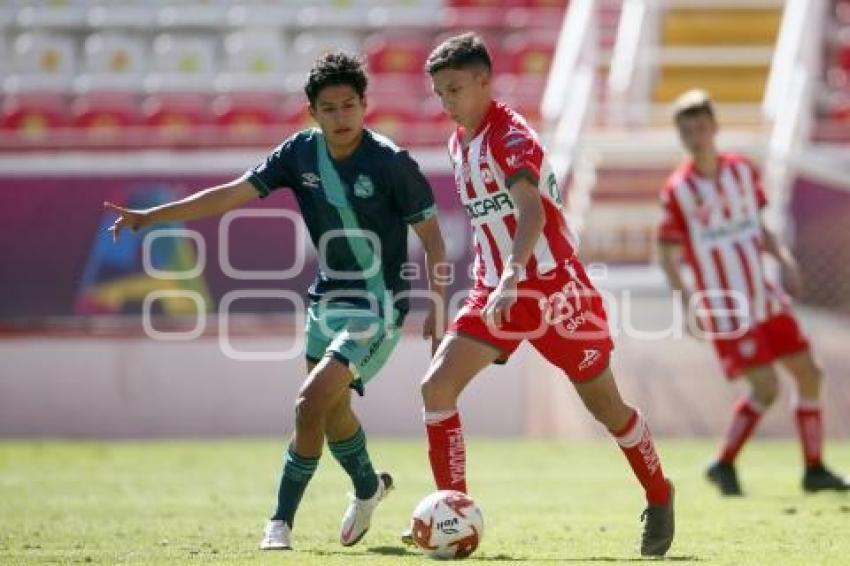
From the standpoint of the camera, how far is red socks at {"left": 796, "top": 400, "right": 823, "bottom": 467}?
1049cm

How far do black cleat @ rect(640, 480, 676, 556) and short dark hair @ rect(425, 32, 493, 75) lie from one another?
192cm

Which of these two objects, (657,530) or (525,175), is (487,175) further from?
(657,530)

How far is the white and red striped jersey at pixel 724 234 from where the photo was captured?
10.8 m

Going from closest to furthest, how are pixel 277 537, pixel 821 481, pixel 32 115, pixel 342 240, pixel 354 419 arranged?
pixel 277 537 → pixel 342 240 → pixel 354 419 → pixel 821 481 → pixel 32 115

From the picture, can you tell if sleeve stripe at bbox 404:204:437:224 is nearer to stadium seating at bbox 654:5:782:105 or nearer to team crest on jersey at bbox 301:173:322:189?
team crest on jersey at bbox 301:173:322:189

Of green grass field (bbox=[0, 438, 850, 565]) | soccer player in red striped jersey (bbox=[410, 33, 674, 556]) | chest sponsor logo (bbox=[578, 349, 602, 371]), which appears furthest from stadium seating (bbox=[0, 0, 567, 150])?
chest sponsor logo (bbox=[578, 349, 602, 371])

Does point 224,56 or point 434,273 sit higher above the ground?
A: point 224,56

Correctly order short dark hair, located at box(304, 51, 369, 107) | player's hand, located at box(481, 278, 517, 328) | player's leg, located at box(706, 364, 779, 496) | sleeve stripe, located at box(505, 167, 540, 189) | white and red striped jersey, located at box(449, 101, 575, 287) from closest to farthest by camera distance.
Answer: player's hand, located at box(481, 278, 517, 328), sleeve stripe, located at box(505, 167, 540, 189), white and red striped jersey, located at box(449, 101, 575, 287), short dark hair, located at box(304, 51, 369, 107), player's leg, located at box(706, 364, 779, 496)

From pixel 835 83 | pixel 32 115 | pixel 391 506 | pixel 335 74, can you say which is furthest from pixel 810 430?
pixel 32 115

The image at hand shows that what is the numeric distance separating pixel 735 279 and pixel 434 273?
3.96m

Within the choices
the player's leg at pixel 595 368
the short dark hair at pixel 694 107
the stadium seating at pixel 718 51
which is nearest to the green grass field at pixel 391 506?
the player's leg at pixel 595 368

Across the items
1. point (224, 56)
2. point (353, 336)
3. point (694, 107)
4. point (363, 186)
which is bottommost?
point (353, 336)

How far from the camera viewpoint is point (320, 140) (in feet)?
25.1

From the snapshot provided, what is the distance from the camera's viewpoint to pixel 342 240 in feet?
25.2
